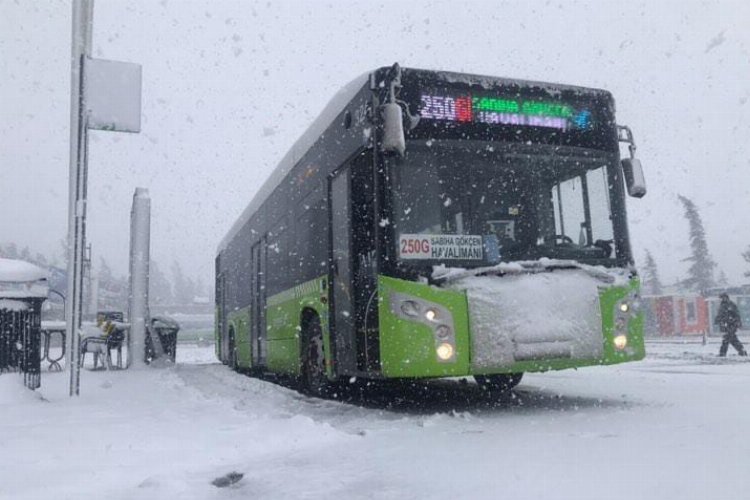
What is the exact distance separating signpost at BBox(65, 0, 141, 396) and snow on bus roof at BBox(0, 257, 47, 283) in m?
1.00

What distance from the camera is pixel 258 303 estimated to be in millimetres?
12656

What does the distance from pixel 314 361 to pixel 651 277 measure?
217ft

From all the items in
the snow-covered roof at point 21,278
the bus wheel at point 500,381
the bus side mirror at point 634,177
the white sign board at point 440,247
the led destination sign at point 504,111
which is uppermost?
the led destination sign at point 504,111

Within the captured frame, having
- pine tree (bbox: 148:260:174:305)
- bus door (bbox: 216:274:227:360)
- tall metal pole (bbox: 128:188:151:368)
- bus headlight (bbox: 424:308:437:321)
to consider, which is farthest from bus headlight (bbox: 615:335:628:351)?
pine tree (bbox: 148:260:174:305)

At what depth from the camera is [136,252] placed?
18109 mm

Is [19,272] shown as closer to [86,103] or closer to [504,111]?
[86,103]

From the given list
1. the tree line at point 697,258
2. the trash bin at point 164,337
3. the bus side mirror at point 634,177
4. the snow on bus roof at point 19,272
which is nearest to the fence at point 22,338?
the snow on bus roof at point 19,272

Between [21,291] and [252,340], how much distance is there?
14.3ft

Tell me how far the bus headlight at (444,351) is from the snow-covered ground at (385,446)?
598mm

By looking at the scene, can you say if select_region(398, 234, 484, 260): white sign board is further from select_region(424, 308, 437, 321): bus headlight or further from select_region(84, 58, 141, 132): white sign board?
select_region(84, 58, 141, 132): white sign board

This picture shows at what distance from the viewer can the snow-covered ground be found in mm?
4004

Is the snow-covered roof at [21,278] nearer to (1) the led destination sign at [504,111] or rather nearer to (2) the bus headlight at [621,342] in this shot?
(1) the led destination sign at [504,111]

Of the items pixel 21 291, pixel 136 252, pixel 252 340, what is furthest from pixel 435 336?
pixel 136 252

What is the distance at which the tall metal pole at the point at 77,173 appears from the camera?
30.5 ft
